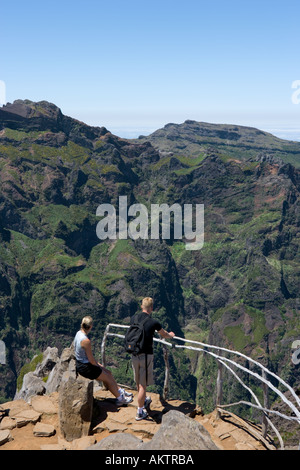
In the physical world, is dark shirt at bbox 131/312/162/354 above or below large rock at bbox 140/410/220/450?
above

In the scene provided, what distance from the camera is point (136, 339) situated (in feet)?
45.9

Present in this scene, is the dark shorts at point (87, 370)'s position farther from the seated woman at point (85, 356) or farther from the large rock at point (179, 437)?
the large rock at point (179, 437)

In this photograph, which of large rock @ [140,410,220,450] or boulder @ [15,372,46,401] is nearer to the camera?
large rock @ [140,410,220,450]

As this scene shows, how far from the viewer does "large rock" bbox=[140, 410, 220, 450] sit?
1023 cm

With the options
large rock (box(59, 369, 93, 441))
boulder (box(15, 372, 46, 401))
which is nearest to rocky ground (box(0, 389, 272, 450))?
large rock (box(59, 369, 93, 441))

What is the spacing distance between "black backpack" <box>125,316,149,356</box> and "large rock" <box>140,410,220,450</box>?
3082mm

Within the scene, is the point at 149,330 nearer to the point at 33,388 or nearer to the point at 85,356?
the point at 85,356

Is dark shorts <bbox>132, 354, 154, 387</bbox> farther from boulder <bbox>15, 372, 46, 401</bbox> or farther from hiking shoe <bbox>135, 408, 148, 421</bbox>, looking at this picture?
boulder <bbox>15, 372, 46, 401</bbox>

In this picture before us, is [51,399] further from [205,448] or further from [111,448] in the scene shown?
[205,448]

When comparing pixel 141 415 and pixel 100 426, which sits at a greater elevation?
pixel 141 415

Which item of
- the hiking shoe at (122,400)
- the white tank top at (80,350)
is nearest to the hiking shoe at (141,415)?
the hiking shoe at (122,400)

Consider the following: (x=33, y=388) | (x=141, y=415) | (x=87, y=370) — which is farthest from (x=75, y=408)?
(x=33, y=388)

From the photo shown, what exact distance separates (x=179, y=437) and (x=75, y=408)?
4.18 meters
